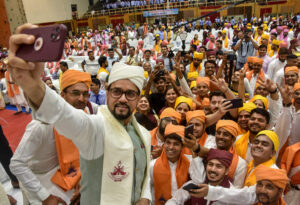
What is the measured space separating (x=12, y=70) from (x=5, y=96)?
25.8 feet

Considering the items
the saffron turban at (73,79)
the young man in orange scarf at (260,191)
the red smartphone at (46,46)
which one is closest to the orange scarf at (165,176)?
the young man in orange scarf at (260,191)

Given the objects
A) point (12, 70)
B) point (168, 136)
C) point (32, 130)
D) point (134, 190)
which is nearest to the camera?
point (12, 70)

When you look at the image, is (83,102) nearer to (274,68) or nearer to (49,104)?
(49,104)

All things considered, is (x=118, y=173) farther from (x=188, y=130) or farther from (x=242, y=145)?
(x=242, y=145)

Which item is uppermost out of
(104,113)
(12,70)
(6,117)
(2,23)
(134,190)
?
(2,23)

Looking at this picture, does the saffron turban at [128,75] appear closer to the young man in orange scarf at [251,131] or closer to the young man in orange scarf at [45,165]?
the young man in orange scarf at [45,165]

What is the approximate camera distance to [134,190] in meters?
1.48

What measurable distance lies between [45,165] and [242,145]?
1932mm

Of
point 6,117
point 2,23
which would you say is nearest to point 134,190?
point 6,117

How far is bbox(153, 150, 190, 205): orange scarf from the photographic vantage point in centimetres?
214

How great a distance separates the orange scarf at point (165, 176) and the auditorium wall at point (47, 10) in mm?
24322

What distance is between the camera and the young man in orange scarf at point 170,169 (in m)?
2.13

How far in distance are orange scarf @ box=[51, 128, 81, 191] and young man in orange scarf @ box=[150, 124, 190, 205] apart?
74 cm

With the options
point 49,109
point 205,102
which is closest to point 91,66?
point 205,102
